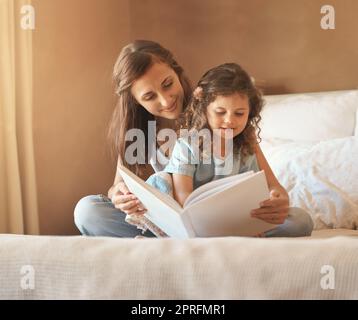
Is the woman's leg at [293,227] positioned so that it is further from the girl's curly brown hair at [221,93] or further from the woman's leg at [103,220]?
the woman's leg at [103,220]

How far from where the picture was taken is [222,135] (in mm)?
A: 1347

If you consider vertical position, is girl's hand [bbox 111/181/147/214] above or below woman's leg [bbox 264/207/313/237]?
above

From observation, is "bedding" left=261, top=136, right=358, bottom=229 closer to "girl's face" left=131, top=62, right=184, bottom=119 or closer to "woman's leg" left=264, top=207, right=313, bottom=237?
"woman's leg" left=264, top=207, right=313, bottom=237

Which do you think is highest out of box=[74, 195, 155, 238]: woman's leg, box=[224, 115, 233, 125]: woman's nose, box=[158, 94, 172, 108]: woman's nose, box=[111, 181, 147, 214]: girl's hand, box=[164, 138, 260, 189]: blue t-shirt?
box=[158, 94, 172, 108]: woman's nose

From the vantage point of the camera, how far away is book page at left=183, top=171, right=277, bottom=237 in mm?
1024

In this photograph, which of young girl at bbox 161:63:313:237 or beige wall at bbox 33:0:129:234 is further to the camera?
beige wall at bbox 33:0:129:234

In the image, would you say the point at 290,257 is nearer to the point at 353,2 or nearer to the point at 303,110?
the point at 303,110

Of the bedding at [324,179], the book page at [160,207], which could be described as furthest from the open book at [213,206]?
the bedding at [324,179]

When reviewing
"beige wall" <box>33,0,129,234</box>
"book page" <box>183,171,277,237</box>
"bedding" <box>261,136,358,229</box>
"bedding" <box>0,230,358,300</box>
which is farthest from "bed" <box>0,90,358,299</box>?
"beige wall" <box>33,0,129,234</box>

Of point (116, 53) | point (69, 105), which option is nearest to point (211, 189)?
point (69, 105)

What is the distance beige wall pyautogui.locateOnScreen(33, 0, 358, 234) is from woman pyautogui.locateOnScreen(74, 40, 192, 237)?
1.99 feet

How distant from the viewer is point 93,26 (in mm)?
2250

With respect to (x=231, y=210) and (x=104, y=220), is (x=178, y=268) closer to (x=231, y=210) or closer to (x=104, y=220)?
(x=231, y=210)

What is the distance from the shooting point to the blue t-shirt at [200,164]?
4.41ft
